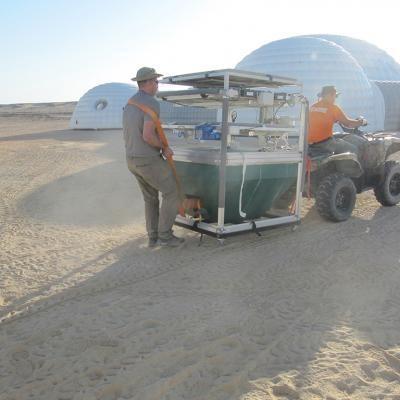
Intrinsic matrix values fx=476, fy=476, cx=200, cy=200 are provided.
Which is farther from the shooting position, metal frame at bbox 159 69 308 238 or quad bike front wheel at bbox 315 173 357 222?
quad bike front wheel at bbox 315 173 357 222

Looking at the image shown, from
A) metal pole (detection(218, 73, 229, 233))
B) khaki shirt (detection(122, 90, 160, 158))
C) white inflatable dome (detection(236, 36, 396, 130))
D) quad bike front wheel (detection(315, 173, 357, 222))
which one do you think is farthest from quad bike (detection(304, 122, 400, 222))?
white inflatable dome (detection(236, 36, 396, 130))

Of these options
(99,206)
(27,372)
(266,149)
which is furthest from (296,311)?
(99,206)

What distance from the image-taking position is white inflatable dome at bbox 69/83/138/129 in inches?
1164

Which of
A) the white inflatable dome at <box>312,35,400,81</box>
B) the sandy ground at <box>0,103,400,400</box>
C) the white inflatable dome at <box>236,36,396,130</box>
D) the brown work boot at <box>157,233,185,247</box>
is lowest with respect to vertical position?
the sandy ground at <box>0,103,400,400</box>

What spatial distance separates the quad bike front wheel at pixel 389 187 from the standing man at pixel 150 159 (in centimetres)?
378

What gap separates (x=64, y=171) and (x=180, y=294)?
7667 millimetres

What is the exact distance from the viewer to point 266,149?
5637 millimetres

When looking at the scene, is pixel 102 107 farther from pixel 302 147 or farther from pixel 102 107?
pixel 302 147

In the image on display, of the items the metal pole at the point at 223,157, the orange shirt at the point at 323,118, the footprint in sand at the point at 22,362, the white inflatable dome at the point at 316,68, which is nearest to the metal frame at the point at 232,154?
the metal pole at the point at 223,157

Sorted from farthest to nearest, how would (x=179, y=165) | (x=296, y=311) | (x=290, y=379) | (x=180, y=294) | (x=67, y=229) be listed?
(x=67, y=229), (x=179, y=165), (x=180, y=294), (x=296, y=311), (x=290, y=379)

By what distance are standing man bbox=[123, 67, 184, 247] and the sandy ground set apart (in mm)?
320

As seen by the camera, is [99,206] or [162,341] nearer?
[162,341]

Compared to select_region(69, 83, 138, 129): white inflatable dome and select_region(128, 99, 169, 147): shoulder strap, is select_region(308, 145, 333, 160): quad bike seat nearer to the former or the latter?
select_region(128, 99, 169, 147): shoulder strap

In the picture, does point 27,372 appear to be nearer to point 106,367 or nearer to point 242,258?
point 106,367
